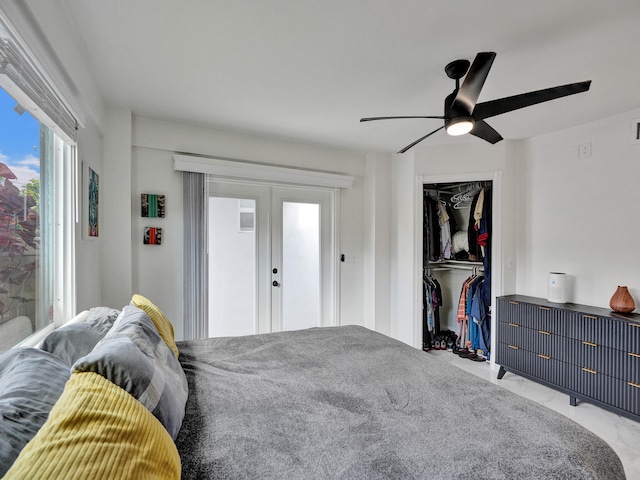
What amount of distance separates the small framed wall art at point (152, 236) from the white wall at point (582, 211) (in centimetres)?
376

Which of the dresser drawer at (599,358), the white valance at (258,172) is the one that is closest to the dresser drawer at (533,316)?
the dresser drawer at (599,358)

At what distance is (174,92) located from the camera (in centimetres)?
247

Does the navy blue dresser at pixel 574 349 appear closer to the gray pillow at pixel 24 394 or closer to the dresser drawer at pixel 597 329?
the dresser drawer at pixel 597 329

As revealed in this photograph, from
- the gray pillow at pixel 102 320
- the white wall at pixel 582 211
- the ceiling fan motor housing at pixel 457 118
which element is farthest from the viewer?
the white wall at pixel 582 211

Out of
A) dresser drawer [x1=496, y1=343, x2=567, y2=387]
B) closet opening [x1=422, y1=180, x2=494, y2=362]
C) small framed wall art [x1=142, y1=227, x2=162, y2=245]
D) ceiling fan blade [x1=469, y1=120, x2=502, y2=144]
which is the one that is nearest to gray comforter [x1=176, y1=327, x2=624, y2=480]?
ceiling fan blade [x1=469, y1=120, x2=502, y2=144]

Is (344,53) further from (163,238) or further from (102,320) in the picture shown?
(163,238)

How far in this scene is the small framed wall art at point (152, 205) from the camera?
299cm

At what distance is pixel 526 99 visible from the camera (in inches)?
71.7

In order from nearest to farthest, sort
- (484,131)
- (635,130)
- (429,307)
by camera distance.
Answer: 1. (484,131)
2. (635,130)
3. (429,307)

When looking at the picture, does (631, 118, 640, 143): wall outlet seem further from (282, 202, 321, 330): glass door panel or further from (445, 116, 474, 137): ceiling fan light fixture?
(282, 202, 321, 330): glass door panel

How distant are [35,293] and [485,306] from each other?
13.0 ft

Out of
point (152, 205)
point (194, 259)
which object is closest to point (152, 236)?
point (152, 205)

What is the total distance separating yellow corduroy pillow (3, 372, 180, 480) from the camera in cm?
56

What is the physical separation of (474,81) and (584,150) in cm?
211
